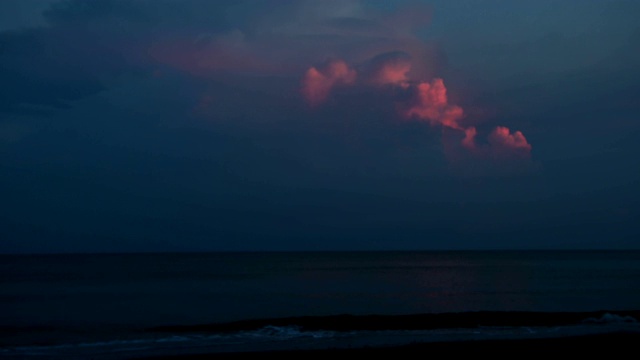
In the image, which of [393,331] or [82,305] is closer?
[393,331]

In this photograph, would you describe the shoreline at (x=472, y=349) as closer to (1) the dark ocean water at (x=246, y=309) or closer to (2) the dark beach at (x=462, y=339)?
(2) the dark beach at (x=462, y=339)

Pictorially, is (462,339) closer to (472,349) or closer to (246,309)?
(472,349)

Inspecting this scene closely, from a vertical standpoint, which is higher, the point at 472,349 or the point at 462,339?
the point at 472,349

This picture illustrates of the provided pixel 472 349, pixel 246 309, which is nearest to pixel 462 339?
pixel 472 349

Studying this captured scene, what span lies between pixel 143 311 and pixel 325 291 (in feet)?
53.5

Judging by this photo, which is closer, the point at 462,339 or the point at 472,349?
the point at 472,349

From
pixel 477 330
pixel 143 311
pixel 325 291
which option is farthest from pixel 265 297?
pixel 477 330

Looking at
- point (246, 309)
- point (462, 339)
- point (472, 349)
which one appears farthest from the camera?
point (246, 309)

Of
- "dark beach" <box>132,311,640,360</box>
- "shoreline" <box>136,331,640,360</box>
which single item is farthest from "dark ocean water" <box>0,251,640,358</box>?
"shoreline" <box>136,331,640,360</box>

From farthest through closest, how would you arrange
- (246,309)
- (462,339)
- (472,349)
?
(246,309), (462,339), (472,349)

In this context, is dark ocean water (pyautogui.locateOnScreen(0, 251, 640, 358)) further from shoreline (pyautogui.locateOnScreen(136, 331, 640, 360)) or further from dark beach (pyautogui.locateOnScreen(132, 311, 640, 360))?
shoreline (pyautogui.locateOnScreen(136, 331, 640, 360))

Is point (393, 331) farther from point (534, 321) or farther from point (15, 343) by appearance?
point (15, 343)

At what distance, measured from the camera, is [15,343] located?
911 inches

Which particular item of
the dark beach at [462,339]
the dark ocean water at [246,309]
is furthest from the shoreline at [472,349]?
the dark ocean water at [246,309]
